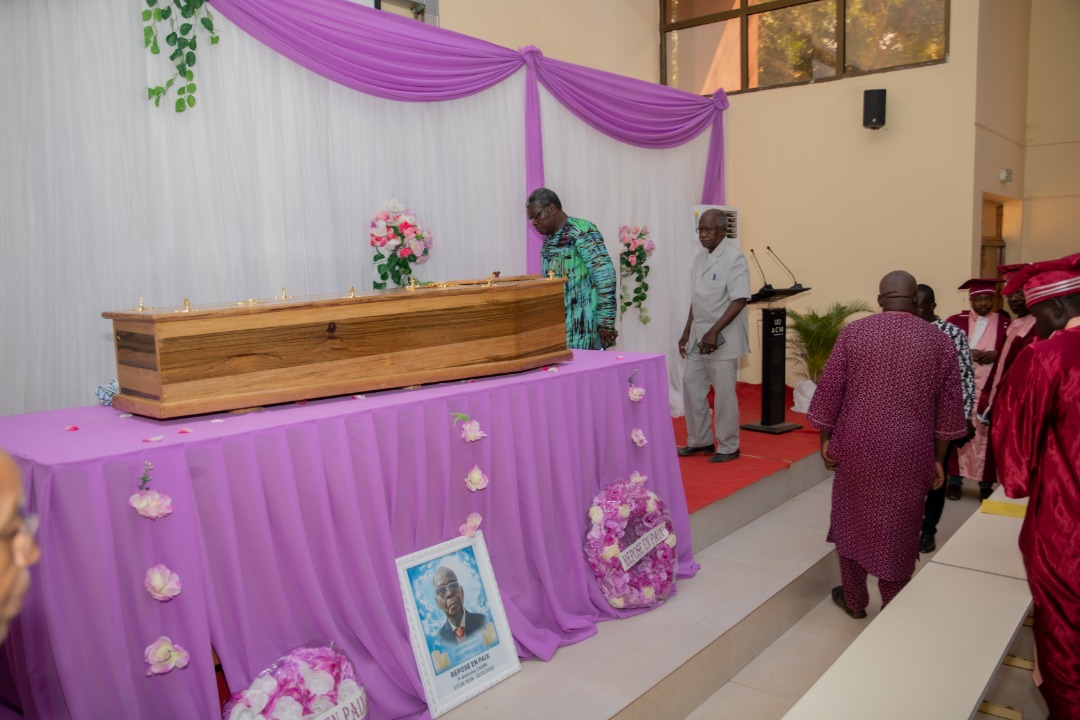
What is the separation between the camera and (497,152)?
17.9ft

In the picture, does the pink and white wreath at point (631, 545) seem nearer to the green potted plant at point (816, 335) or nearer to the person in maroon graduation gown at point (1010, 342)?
the person in maroon graduation gown at point (1010, 342)

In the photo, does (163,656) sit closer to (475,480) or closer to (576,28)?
(475,480)

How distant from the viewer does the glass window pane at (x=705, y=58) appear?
324 inches

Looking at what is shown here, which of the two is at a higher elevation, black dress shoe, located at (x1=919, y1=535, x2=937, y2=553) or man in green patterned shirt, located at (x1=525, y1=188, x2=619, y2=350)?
man in green patterned shirt, located at (x1=525, y1=188, x2=619, y2=350)

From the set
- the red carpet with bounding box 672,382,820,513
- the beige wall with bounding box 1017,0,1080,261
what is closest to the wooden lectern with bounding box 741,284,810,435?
the red carpet with bounding box 672,382,820,513

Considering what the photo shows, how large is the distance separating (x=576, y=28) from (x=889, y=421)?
17.5 feet

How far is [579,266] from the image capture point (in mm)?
4094

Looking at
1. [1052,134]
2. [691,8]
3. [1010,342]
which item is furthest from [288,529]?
[1052,134]

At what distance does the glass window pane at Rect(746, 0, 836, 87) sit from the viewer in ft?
25.1

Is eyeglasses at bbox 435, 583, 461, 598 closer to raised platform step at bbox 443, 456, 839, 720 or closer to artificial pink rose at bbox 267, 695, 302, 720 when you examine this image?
raised platform step at bbox 443, 456, 839, 720

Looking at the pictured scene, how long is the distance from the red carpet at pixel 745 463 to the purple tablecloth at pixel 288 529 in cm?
134

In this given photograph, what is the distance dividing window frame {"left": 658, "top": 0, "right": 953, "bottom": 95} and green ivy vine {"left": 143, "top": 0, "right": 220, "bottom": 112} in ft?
18.4

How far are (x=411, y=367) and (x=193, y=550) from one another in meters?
0.90

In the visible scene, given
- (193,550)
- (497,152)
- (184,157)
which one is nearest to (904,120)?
(497,152)
